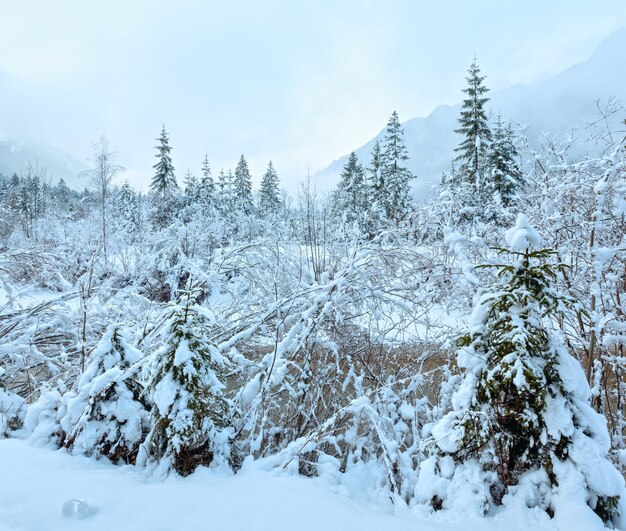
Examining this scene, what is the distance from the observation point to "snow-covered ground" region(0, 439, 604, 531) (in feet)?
4.97

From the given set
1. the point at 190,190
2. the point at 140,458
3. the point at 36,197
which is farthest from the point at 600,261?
the point at 36,197

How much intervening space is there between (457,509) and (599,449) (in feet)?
2.08

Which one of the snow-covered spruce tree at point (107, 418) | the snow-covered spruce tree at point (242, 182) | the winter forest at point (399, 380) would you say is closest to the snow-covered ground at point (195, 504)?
the winter forest at point (399, 380)

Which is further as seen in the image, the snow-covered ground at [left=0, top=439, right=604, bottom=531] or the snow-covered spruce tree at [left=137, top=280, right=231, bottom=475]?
the snow-covered spruce tree at [left=137, top=280, right=231, bottom=475]

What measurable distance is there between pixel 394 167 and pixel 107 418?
28637 mm

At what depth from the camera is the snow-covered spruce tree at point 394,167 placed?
27.9m

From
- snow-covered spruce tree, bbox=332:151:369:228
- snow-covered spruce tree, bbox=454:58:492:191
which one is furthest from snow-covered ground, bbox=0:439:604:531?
snow-covered spruce tree, bbox=332:151:369:228

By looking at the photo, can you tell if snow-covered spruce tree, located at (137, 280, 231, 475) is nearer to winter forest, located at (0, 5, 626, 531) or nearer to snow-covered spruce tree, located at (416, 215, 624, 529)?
winter forest, located at (0, 5, 626, 531)

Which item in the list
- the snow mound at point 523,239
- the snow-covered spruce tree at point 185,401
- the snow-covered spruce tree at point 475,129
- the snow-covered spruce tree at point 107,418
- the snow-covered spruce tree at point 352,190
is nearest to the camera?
the snow mound at point 523,239

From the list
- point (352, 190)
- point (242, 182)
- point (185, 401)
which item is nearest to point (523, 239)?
point (185, 401)

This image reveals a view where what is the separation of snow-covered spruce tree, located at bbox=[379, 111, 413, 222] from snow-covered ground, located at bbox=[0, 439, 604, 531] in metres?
27.1

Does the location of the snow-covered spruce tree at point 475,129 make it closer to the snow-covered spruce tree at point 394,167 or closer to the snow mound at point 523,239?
the snow-covered spruce tree at point 394,167

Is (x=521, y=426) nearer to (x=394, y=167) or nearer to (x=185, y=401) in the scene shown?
(x=185, y=401)

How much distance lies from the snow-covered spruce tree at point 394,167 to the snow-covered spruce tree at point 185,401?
87.6 feet
